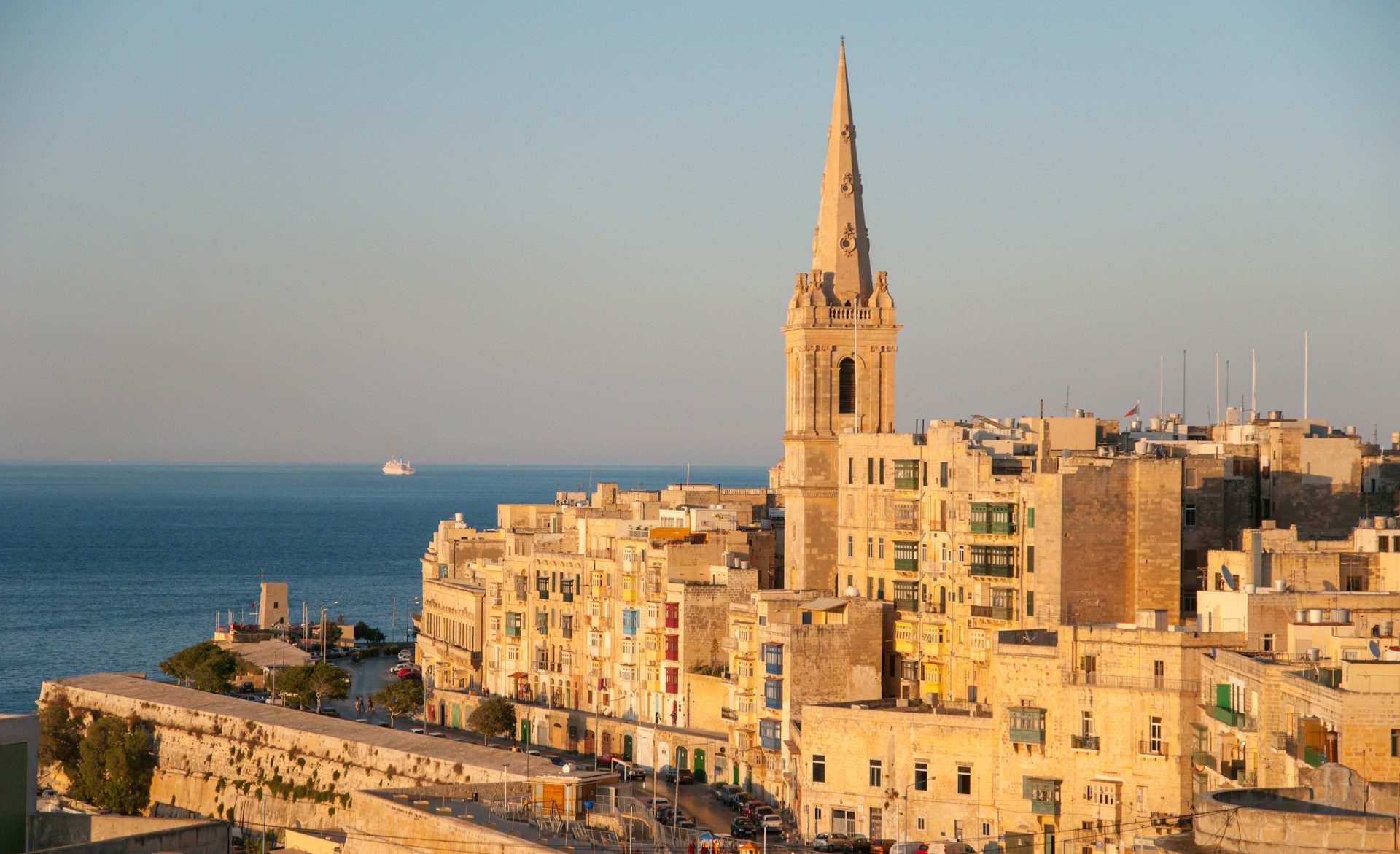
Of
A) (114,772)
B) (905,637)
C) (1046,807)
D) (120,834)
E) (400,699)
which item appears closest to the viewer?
(1046,807)

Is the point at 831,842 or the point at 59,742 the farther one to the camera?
the point at 59,742

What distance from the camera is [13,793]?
179 feet

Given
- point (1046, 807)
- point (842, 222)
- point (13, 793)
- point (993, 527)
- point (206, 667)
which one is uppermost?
point (842, 222)

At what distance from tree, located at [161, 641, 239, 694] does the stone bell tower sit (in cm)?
3071

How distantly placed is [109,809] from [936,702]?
32777 millimetres

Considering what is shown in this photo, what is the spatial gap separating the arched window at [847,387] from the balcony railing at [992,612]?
1479 centimetres

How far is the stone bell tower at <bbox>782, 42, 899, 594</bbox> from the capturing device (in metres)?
70.6

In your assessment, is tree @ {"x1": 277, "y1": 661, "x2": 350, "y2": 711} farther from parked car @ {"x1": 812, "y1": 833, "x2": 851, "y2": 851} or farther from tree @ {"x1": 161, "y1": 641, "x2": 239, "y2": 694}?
parked car @ {"x1": 812, "y1": 833, "x2": 851, "y2": 851}

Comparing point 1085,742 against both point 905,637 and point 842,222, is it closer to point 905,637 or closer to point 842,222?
point 905,637

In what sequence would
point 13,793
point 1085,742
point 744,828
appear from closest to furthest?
point 1085,742 < point 13,793 < point 744,828

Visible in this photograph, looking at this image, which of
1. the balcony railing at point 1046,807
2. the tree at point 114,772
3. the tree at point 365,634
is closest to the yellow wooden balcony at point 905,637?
the balcony railing at point 1046,807

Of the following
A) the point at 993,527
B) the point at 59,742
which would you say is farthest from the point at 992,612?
the point at 59,742

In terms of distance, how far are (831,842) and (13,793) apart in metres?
23.9

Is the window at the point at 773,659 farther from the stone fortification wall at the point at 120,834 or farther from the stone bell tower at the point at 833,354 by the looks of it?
the stone fortification wall at the point at 120,834
